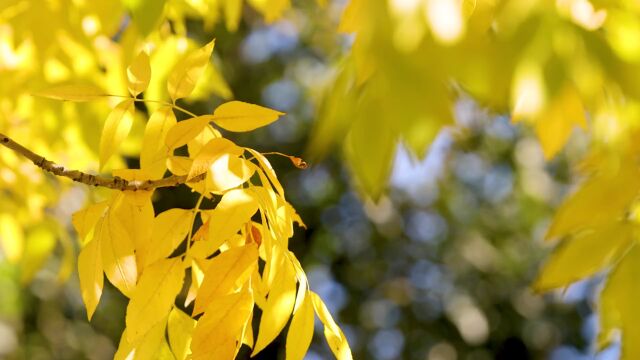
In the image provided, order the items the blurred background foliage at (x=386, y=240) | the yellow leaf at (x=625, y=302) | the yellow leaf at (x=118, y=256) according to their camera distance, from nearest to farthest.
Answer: the yellow leaf at (x=625, y=302) < the yellow leaf at (x=118, y=256) < the blurred background foliage at (x=386, y=240)

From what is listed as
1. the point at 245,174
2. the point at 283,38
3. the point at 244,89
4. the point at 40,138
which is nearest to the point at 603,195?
the point at 245,174

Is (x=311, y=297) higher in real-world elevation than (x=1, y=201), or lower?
higher

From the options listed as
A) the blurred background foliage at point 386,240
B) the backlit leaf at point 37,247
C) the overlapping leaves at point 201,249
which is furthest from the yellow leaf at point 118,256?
the blurred background foliage at point 386,240

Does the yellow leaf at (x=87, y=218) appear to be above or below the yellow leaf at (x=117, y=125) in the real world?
below

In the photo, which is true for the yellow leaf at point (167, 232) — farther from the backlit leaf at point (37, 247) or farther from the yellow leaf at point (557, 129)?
the backlit leaf at point (37, 247)

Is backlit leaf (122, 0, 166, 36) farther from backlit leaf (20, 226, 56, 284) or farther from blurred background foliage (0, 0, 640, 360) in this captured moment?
blurred background foliage (0, 0, 640, 360)

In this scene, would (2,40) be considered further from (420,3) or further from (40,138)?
(420,3)

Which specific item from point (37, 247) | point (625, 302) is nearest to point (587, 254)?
point (625, 302)
